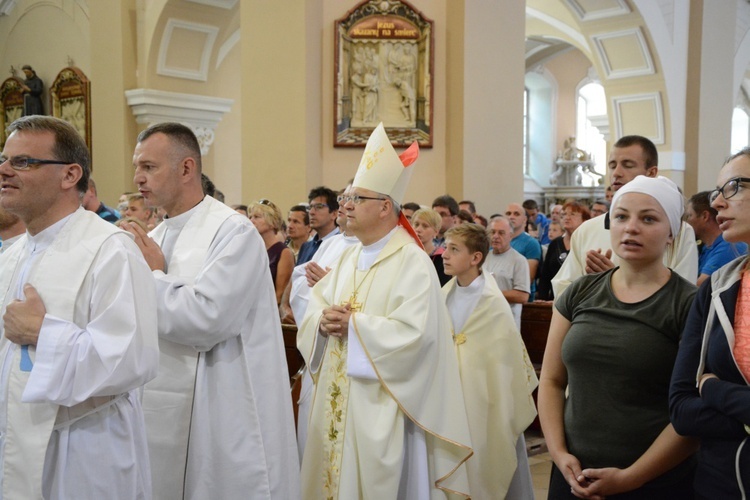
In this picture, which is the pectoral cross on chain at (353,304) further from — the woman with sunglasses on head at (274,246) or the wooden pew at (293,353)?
the woman with sunglasses on head at (274,246)

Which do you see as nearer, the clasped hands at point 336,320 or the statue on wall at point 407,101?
the clasped hands at point 336,320

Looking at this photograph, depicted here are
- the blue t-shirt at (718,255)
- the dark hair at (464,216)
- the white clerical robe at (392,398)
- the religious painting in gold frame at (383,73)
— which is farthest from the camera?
the religious painting in gold frame at (383,73)

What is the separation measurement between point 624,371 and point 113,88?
34.3ft

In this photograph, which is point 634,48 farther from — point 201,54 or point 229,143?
point 229,143

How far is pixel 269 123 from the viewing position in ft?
29.4

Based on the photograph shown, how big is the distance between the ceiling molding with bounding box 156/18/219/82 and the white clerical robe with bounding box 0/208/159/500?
9568mm

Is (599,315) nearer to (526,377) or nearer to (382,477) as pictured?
(382,477)

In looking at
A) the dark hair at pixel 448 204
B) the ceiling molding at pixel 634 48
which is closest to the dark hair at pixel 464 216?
the dark hair at pixel 448 204

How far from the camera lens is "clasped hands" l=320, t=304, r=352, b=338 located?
3.50 meters

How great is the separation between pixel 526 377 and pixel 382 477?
4.62ft

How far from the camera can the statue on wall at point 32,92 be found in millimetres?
Result: 14078

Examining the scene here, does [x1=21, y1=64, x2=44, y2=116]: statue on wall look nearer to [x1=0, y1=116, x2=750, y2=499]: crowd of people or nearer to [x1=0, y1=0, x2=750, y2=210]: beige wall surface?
[x1=0, y1=0, x2=750, y2=210]: beige wall surface

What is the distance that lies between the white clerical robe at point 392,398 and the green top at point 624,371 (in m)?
0.87

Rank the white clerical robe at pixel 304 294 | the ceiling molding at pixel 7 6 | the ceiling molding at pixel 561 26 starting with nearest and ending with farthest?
the white clerical robe at pixel 304 294, the ceiling molding at pixel 7 6, the ceiling molding at pixel 561 26
